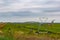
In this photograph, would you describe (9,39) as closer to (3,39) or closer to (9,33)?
(3,39)

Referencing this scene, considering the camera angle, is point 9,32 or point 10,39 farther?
point 9,32

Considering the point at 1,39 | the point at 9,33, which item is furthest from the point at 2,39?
the point at 9,33

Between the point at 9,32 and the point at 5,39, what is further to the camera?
the point at 9,32

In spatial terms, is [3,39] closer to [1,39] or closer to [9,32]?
[1,39]

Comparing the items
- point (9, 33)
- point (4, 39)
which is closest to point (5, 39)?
point (4, 39)

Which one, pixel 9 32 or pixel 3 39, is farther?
pixel 9 32

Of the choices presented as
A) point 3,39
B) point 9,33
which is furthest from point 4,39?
point 9,33

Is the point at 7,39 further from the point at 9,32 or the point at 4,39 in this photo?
the point at 9,32
